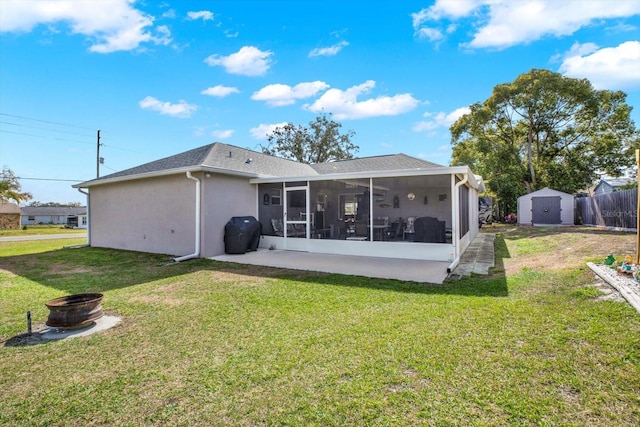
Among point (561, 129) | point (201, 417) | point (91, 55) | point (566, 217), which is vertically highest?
point (91, 55)

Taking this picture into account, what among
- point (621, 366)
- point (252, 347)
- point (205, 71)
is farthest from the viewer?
point (205, 71)

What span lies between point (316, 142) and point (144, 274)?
28.0 metres

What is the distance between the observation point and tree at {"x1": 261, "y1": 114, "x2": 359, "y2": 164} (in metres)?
34.1

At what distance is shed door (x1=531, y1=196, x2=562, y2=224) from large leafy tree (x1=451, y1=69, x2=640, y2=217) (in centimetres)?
309

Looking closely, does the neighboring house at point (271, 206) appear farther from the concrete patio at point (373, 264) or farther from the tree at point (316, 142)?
the tree at point (316, 142)

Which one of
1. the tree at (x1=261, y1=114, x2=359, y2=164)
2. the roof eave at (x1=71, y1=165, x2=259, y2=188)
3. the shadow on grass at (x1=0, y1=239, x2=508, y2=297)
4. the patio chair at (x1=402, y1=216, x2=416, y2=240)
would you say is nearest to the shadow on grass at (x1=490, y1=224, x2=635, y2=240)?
the patio chair at (x1=402, y1=216, x2=416, y2=240)

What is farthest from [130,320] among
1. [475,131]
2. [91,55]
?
[475,131]

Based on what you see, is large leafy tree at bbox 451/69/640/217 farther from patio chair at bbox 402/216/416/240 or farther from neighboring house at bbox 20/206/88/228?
neighboring house at bbox 20/206/88/228

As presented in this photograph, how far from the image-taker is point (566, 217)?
21516mm

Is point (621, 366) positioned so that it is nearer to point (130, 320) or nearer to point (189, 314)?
point (189, 314)

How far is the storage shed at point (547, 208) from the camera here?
21481 mm

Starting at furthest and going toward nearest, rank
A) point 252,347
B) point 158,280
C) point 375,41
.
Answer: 1. point 375,41
2. point 158,280
3. point 252,347

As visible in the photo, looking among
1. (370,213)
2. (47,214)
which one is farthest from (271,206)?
(47,214)

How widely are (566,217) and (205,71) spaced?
23731mm
